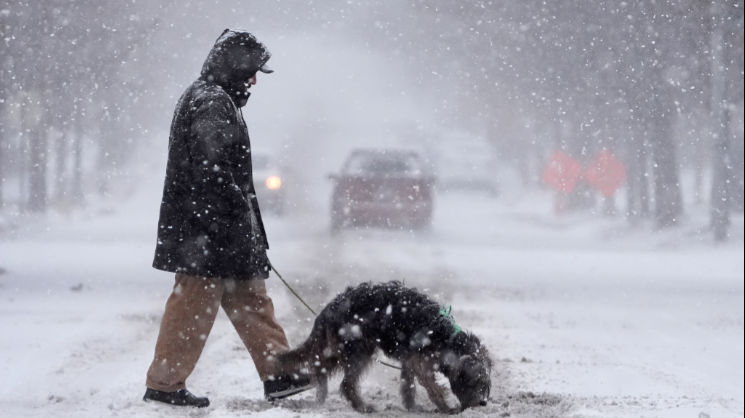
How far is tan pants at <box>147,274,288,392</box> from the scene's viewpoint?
13.3 ft

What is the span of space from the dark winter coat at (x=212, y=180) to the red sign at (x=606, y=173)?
18919 millimetres

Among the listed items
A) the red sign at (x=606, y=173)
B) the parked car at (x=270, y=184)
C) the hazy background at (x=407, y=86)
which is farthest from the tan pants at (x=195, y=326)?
the red sign at (x=606, y=173)

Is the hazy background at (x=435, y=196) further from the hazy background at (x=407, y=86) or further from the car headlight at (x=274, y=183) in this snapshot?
the car headlight at (x=274, y=183)

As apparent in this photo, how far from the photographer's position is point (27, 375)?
500 centimetres

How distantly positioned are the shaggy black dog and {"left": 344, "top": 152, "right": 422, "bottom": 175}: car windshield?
412 inches

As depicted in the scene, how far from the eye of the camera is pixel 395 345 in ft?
13.5

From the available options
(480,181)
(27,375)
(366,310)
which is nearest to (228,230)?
(366,310)

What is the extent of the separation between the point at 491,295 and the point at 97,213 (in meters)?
14.7

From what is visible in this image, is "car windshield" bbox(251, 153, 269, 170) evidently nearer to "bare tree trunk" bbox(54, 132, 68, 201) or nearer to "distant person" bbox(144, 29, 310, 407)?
"bare tree trunk" bbox(54, 132, 68, 201)

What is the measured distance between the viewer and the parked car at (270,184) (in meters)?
17.5

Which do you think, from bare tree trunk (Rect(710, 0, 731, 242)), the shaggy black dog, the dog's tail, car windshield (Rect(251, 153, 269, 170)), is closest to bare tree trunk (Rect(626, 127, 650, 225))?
bare tree trunk (Rect(710, 0, 731, 242))

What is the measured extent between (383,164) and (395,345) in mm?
10939

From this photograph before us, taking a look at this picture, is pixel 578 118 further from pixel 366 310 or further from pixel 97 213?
pixel 366 310

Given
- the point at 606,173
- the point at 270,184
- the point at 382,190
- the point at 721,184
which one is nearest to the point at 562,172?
the point at 606,173
